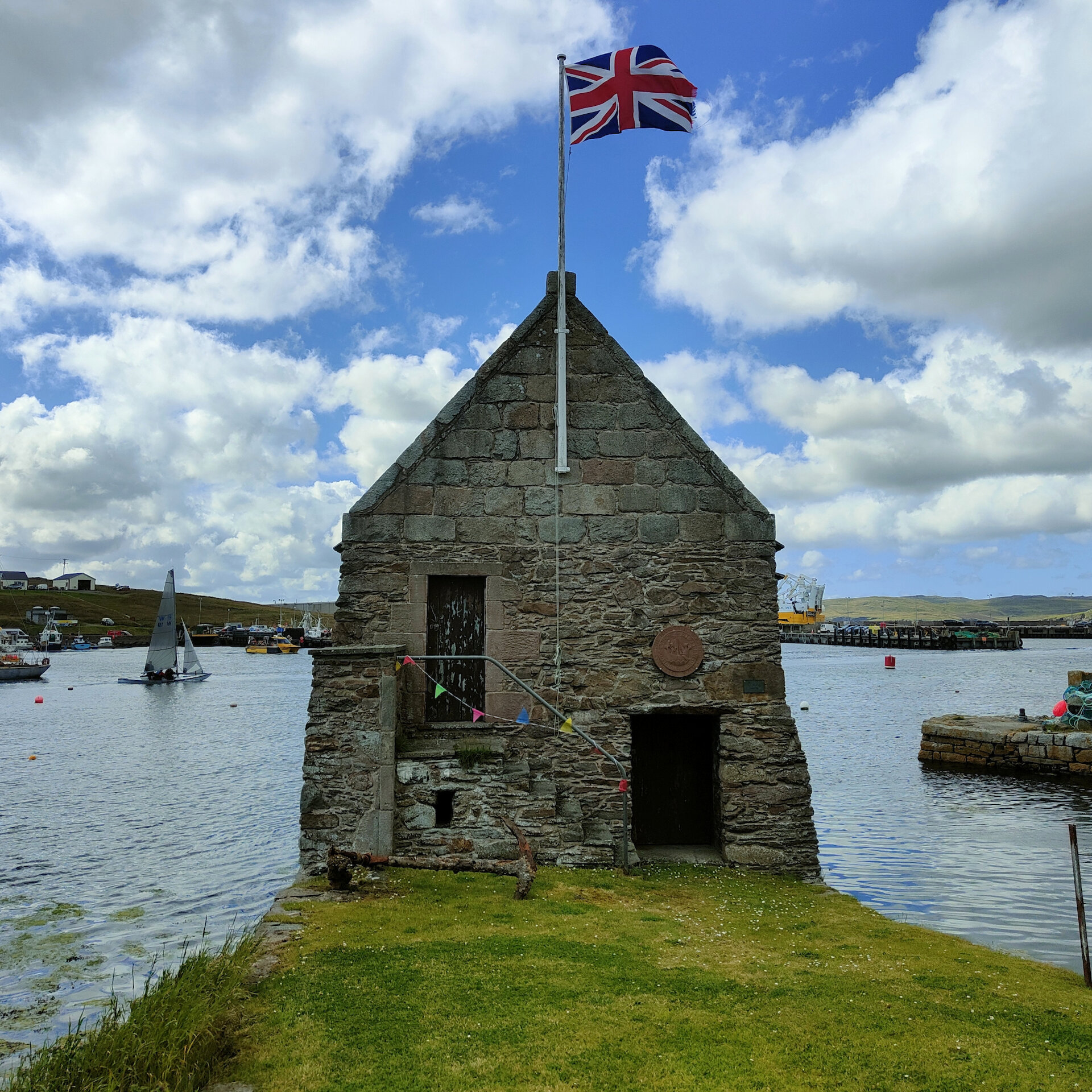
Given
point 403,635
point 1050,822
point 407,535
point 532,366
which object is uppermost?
point 532,366

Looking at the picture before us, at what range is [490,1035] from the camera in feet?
18.1

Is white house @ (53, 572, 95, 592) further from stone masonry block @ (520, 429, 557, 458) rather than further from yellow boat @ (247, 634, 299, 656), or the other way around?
stone masonry block @ (520, 429, 557, 458)

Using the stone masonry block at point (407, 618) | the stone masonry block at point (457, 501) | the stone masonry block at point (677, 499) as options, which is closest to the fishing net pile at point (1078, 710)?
the stone masonry block at point (677, 499)

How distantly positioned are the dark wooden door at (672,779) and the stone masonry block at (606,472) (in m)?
3.65

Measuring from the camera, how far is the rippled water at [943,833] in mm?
11578

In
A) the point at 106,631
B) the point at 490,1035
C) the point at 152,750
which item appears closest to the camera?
the point at 490,1035

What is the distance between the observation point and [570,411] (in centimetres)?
1140

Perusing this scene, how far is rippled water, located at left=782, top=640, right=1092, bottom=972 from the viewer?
456 inches

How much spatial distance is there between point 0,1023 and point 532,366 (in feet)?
30.3

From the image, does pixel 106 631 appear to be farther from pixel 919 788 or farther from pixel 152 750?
pixel 919 788

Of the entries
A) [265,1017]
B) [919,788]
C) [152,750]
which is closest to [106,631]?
[152,750]

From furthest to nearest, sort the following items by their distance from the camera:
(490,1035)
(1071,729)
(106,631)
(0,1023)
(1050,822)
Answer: (106,631)
(1071,729)
(1050,822)
(0,1023)
(490,1035)

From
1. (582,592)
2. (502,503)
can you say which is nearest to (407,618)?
(502,503)

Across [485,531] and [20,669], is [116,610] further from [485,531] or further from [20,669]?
[485,531]
